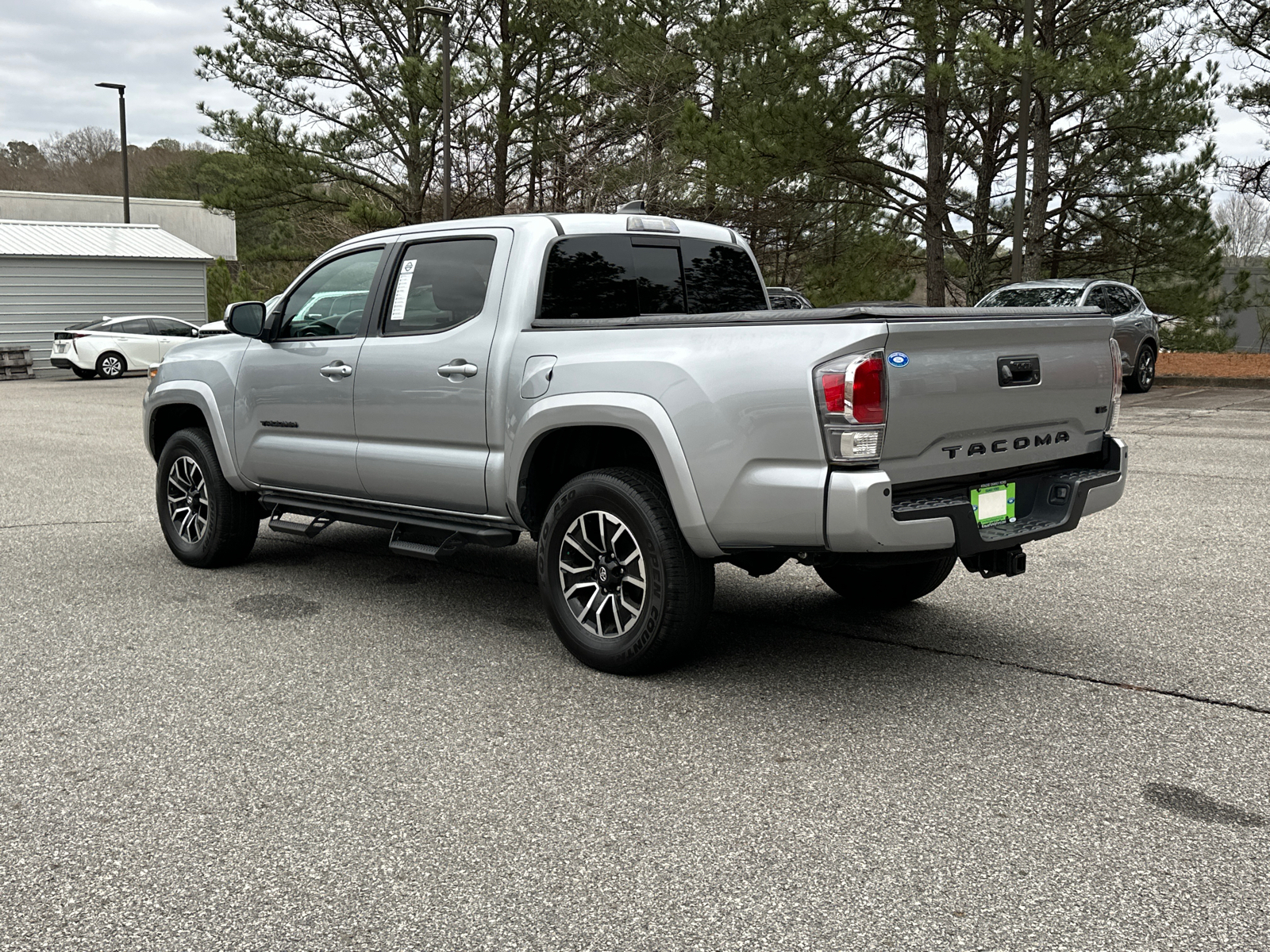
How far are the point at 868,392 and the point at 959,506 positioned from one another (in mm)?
647

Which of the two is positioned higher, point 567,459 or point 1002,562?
point 567,459

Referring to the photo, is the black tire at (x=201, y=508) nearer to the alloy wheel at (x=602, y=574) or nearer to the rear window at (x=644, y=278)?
the rear window at (x=644, y=278)

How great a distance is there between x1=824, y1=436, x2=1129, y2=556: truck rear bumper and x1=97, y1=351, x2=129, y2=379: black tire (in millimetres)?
27957

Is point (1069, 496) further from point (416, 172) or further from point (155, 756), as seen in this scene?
point (416, 172)

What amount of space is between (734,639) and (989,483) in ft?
4.78

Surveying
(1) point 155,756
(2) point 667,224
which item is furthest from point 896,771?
(2) point 667,224

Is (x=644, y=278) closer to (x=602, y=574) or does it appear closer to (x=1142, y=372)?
(x=602, y=574)

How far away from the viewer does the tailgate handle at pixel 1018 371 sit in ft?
15.0

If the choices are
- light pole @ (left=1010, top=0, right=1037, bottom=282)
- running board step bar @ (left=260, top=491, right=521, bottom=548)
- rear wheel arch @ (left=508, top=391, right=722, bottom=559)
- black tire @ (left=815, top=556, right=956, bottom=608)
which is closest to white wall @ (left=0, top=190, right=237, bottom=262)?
light pole @ (left=1010, top=0, right=1037, bottom=282)

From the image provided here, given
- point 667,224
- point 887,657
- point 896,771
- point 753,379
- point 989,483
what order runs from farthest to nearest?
point 667,224
point 887,657
point 989,483
point 753,379
point 896,771

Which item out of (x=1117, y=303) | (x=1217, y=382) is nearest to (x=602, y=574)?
(x=1117, y=303)

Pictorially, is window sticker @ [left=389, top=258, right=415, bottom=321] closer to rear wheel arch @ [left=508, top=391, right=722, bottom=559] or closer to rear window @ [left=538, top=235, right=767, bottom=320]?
rear window @ [left=538, top=235, right=767, bottom=320]

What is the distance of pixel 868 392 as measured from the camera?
4148mm

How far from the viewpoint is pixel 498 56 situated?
98.8 ft
